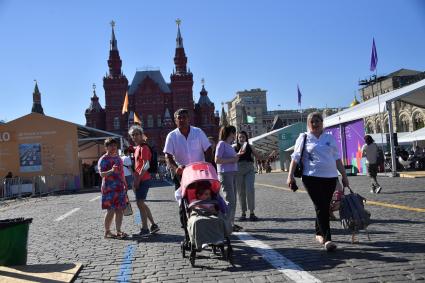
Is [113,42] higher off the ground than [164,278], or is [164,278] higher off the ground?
Result: [113,42]

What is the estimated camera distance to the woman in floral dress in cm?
826

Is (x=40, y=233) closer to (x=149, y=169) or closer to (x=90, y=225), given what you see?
(x=90, y=225)

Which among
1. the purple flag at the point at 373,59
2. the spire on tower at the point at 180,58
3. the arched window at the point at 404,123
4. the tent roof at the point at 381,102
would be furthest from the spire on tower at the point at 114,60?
the tent roof at the point at 381,102

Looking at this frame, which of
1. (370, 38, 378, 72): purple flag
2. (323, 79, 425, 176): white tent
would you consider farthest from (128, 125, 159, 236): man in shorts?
(370, 38, 378, 72): purple flag

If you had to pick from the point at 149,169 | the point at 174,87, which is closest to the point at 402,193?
the point at 149,169

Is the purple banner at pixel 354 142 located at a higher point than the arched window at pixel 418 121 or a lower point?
lower

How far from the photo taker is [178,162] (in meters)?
6.84

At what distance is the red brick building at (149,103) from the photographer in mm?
90062

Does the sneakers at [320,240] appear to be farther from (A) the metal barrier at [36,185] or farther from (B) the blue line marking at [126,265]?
(A) the metal barrier at [36,185]

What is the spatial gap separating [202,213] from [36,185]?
2616 cm

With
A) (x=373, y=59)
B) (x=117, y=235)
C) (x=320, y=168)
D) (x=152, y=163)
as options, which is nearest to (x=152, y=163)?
(x=152, y=163)

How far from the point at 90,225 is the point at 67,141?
2252 centimetres

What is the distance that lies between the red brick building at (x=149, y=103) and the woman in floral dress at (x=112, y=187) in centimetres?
8108

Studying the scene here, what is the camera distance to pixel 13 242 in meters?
5.92
